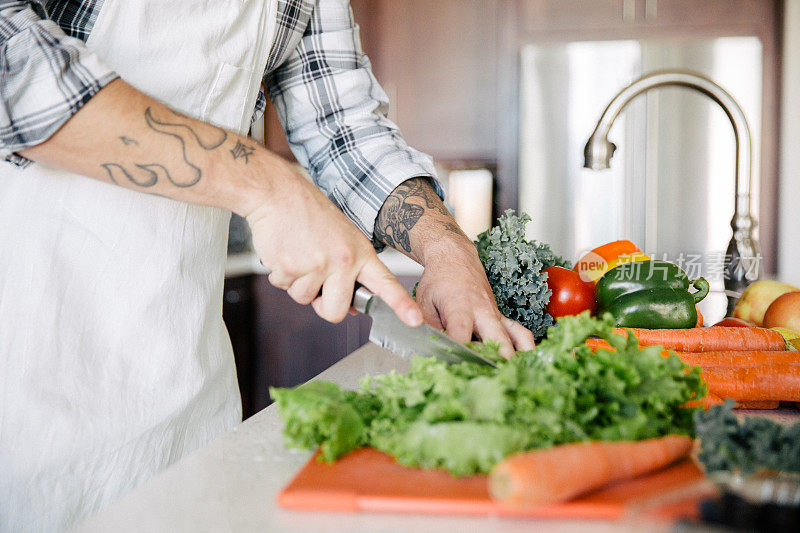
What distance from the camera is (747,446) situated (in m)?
0.61

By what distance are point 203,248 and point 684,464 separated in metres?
0.78

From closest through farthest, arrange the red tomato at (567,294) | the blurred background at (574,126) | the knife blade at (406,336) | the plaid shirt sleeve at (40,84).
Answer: the plaid shirt sleeve at (40,84) < the knife blade at (406,336) < the red tomato at (567,294) < the blurred background at (574,126)

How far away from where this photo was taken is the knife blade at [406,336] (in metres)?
0.83

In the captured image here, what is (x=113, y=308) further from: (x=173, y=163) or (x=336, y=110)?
(x=336, y=110)

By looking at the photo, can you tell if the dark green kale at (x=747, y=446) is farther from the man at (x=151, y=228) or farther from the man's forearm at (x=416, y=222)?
the man's forearm at (x=416, y=222)

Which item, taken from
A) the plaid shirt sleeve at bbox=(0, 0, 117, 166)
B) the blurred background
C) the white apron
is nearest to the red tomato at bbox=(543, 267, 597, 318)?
the white apron

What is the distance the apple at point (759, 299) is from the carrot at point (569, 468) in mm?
924

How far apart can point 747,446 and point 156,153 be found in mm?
688

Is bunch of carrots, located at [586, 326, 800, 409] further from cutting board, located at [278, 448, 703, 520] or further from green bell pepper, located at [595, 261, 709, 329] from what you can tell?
cutting board, located at [278, 448, 703, 520]

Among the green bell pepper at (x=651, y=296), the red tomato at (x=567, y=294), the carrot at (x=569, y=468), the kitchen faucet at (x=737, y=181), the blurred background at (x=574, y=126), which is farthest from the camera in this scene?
the blurred background at (x=574, y=126)

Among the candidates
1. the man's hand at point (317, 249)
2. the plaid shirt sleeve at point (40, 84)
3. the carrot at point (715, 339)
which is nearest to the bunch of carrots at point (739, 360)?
the carrot at point (715, 339)

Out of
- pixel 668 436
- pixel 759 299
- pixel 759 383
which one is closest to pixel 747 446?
pixel 668 436

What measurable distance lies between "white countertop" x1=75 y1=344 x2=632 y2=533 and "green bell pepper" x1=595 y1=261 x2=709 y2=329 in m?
0.73

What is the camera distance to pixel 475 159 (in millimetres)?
3430
